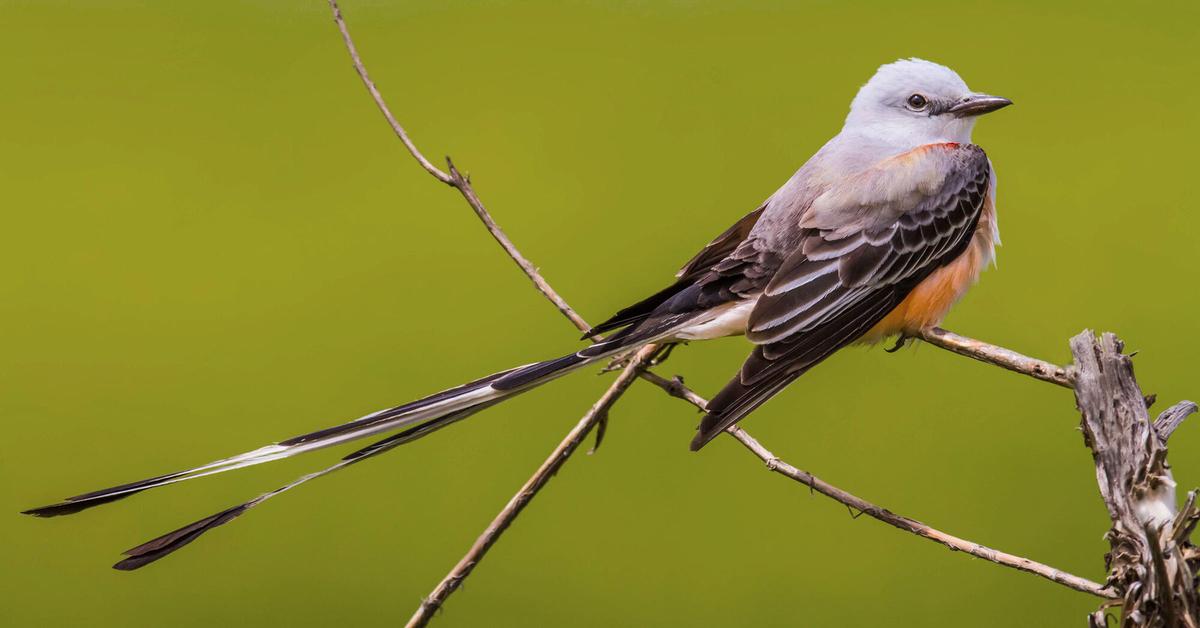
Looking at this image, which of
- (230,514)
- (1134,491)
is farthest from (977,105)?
(230,514)

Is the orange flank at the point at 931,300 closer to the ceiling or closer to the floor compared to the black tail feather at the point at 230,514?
closer to the ceiling

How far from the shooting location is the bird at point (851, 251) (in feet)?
6.23

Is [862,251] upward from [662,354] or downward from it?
upward

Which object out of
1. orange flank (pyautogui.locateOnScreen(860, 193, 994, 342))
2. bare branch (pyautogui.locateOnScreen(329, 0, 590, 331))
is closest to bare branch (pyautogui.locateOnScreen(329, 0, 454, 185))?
bare branch (pyautogui.locateOnScreen(329, 0, 590, 331))

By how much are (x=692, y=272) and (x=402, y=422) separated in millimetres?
776

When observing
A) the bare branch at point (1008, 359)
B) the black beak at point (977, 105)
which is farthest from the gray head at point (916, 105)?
the bare branch at point (1008, 359)

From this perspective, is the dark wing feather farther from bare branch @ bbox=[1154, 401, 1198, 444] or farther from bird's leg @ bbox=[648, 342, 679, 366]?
bare branch @ bbox=[1154, 401, 1198, 444]

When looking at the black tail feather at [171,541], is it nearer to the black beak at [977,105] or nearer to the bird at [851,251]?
the bird at [851,251]

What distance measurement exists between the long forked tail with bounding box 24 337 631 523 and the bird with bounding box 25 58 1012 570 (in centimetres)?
16

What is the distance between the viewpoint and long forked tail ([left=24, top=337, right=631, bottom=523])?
1.38 m

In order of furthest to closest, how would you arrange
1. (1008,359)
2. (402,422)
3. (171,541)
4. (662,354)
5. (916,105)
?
1. (916,105)
2. (662,354)
3. (1008,359)
4. (402,422)
5. (171,541)

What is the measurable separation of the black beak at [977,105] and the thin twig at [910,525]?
2.91 ft

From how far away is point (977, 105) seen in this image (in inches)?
85.7

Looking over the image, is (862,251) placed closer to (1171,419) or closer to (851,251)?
(851,251)
